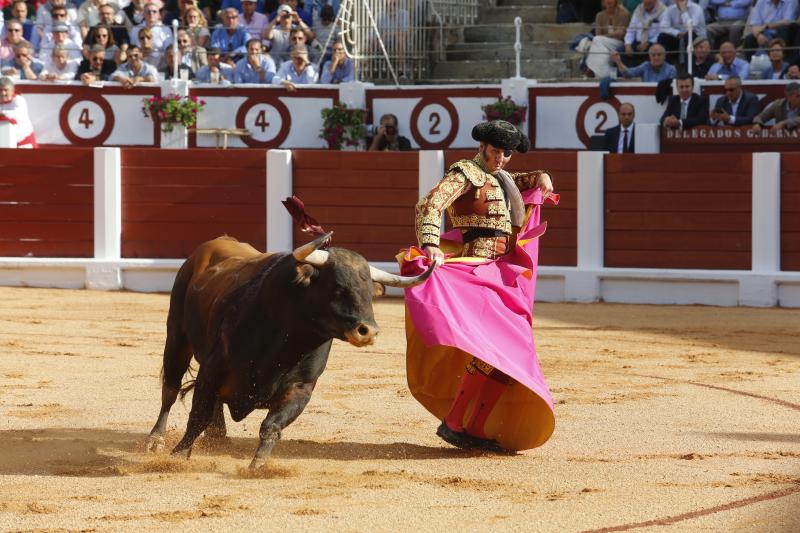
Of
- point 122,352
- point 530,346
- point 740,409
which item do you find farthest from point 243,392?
point 122,352

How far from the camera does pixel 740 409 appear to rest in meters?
5.48

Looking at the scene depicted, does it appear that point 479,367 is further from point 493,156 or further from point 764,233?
point 764,233

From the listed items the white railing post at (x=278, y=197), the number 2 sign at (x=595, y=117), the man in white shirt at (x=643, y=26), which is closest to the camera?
the white railing post at (x=278, y=197)

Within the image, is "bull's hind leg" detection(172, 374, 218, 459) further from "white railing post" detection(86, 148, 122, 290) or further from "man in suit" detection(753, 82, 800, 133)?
"man in suit" detection(753, 82, 800, 133)

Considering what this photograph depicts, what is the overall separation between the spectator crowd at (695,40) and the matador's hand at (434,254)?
247 inches

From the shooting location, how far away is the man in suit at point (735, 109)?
10.0 metres

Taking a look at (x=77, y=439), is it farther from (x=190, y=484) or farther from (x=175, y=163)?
(x=175, y=163)

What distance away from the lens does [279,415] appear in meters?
4.18

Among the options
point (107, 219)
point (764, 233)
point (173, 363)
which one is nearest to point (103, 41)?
point (107, 219)

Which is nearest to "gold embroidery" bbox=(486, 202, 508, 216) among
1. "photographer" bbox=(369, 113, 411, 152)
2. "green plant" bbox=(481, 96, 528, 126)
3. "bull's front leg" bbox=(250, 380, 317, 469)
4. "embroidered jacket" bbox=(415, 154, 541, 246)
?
"embroidered jacket" bbox=(415, 154, 541, 246)

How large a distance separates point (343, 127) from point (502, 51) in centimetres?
178

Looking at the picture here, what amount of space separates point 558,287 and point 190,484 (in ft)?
19.8

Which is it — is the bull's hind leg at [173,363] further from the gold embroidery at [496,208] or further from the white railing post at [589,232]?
the white railing post at [589,232]

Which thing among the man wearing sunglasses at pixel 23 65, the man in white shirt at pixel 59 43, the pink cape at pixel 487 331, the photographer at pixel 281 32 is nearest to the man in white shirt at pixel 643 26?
the photographer at pixel 281 32
